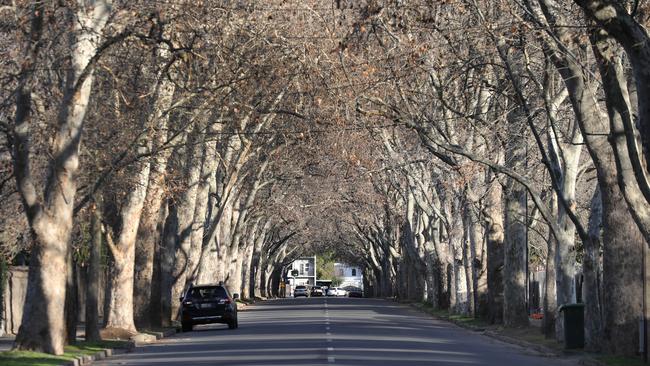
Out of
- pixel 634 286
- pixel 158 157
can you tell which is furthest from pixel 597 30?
pixel 158 157

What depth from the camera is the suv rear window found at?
135 feet

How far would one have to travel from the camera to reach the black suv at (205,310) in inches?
1599

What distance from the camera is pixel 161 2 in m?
23.6

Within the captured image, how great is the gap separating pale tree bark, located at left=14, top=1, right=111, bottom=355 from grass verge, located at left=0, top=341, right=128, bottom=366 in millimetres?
537

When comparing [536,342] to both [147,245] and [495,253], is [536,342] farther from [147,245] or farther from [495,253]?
[147,245]

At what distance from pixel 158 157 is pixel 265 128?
15.7 metres

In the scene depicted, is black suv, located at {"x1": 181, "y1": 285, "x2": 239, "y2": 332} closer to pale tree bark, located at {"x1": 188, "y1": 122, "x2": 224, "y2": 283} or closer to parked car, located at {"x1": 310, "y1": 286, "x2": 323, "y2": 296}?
pale tree bark, located at {"x1": 188, "y1": 122, "x2": 224, "y2": 283}

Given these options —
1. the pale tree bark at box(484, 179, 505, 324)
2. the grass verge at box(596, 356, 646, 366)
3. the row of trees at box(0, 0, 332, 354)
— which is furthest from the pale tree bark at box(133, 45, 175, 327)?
the grass verge at box(596, 356, 646, 366)

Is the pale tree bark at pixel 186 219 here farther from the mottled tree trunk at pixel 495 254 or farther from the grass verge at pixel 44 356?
the grass verge at pixel 44 356

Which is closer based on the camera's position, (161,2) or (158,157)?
(161,2)

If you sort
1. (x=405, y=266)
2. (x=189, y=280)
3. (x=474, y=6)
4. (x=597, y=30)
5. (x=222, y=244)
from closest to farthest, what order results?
(x=597, y=30) → (x=474, y=6) → (x=189, y=280) → (x=222, y=244) → (x=405, y=266)

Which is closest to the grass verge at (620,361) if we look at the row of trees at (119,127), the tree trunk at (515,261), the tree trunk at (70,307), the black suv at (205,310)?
the row of trees at (119,127)

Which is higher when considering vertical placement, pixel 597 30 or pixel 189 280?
pixel 597 30

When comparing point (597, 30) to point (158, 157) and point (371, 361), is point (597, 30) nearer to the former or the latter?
Result: point (371, 361)
